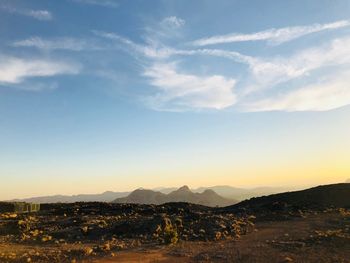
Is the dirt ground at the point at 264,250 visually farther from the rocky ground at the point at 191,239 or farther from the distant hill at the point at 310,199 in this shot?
the distant hill at the point at 310,199

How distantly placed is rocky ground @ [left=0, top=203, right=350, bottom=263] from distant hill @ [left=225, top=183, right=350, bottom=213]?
5.00 m

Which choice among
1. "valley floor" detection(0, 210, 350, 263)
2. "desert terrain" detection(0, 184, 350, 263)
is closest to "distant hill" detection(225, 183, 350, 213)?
"desert terrain" detection(0, 184, 350, 263)

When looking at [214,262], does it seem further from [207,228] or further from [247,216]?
[247,216]

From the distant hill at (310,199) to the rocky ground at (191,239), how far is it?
500 cm

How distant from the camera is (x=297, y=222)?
42000 millimetres

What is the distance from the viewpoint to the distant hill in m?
54.5

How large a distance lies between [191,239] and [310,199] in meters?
29.7

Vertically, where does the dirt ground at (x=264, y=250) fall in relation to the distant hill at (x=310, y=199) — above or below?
below

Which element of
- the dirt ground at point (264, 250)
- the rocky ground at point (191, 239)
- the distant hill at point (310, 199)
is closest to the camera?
the dirt ground at point (264, 250)

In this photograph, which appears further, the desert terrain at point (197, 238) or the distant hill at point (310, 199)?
the distant hill at point (310, 199)

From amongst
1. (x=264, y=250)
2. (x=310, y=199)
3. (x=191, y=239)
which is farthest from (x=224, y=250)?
(x=310, y=199)

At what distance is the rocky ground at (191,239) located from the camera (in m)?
26.5

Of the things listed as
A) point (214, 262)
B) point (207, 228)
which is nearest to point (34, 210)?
point (207, 228)

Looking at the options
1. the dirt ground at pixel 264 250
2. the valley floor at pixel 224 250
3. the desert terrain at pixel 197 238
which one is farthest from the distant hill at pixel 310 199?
the dirt ground at pixel 264 250
